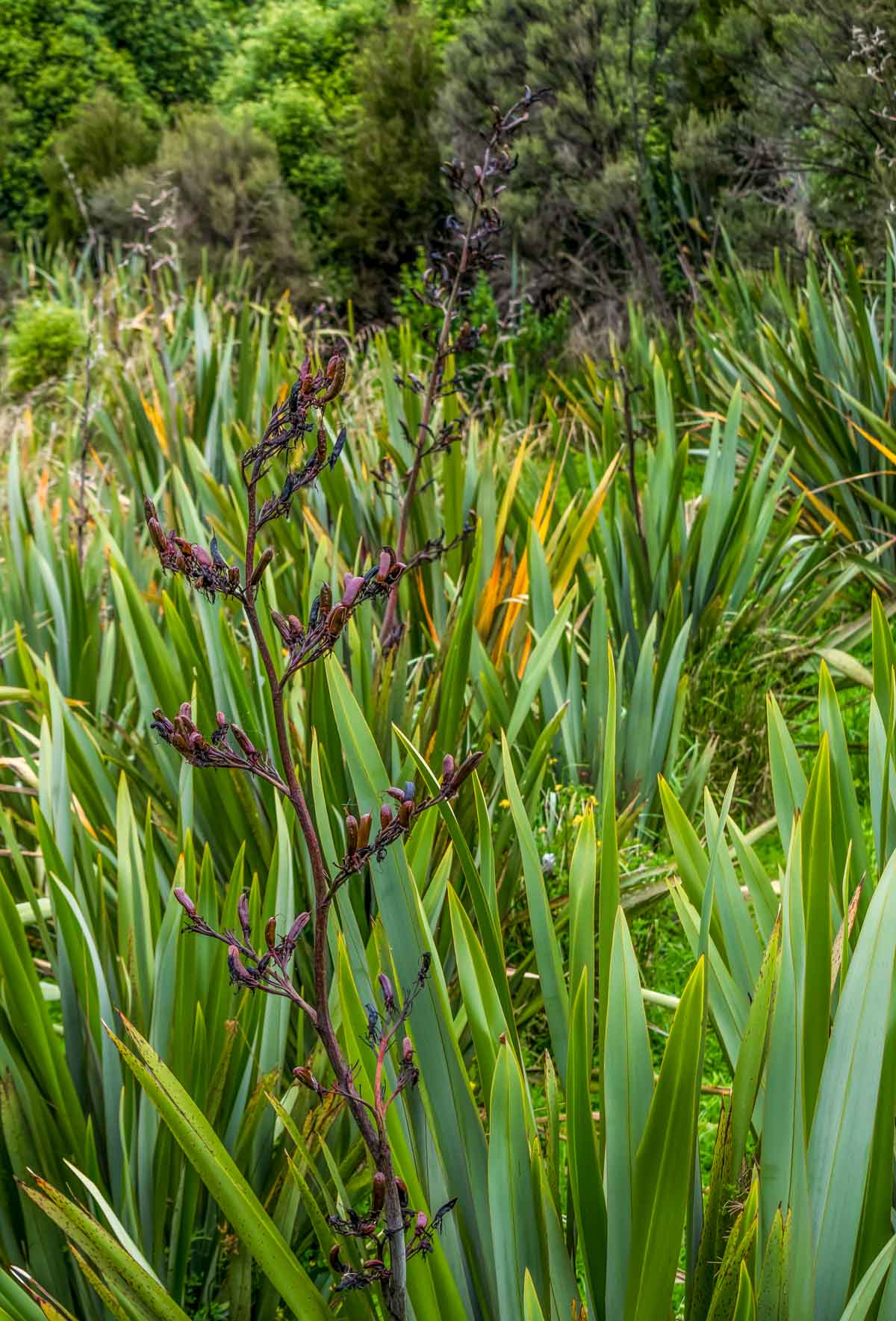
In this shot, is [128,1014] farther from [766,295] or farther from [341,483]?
[766,295]

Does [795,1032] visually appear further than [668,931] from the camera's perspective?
No

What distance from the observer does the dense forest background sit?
667 centimetres

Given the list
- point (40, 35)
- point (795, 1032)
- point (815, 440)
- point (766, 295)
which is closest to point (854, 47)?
point (766, 295)

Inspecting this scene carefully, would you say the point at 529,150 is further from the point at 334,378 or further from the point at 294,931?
the point at 294,931

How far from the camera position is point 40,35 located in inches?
643

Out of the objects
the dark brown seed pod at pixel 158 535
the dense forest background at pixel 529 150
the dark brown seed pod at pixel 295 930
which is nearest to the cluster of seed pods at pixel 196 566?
the dark brown seed pod at pixel 158 535

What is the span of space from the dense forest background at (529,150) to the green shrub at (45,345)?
986 mm

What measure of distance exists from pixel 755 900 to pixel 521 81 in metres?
9.16

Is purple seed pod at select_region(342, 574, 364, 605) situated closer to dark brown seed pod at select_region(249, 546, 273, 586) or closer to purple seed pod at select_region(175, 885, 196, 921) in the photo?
dark brown seed pod at select_region(249, 546, 273, 586)

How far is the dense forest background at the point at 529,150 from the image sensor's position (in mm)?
6672

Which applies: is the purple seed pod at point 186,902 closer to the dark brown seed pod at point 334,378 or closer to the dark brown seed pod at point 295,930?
the dark brown seed pod at point 295,930

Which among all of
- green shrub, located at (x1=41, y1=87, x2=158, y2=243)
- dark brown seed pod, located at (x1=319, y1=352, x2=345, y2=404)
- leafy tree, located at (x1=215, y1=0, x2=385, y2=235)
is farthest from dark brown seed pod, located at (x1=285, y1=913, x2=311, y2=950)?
green shrub, located at (x1=41, y1=87, x2=158, y2=243)

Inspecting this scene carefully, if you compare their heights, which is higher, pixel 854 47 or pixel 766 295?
pixel 854 47

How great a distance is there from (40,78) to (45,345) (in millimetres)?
9794
